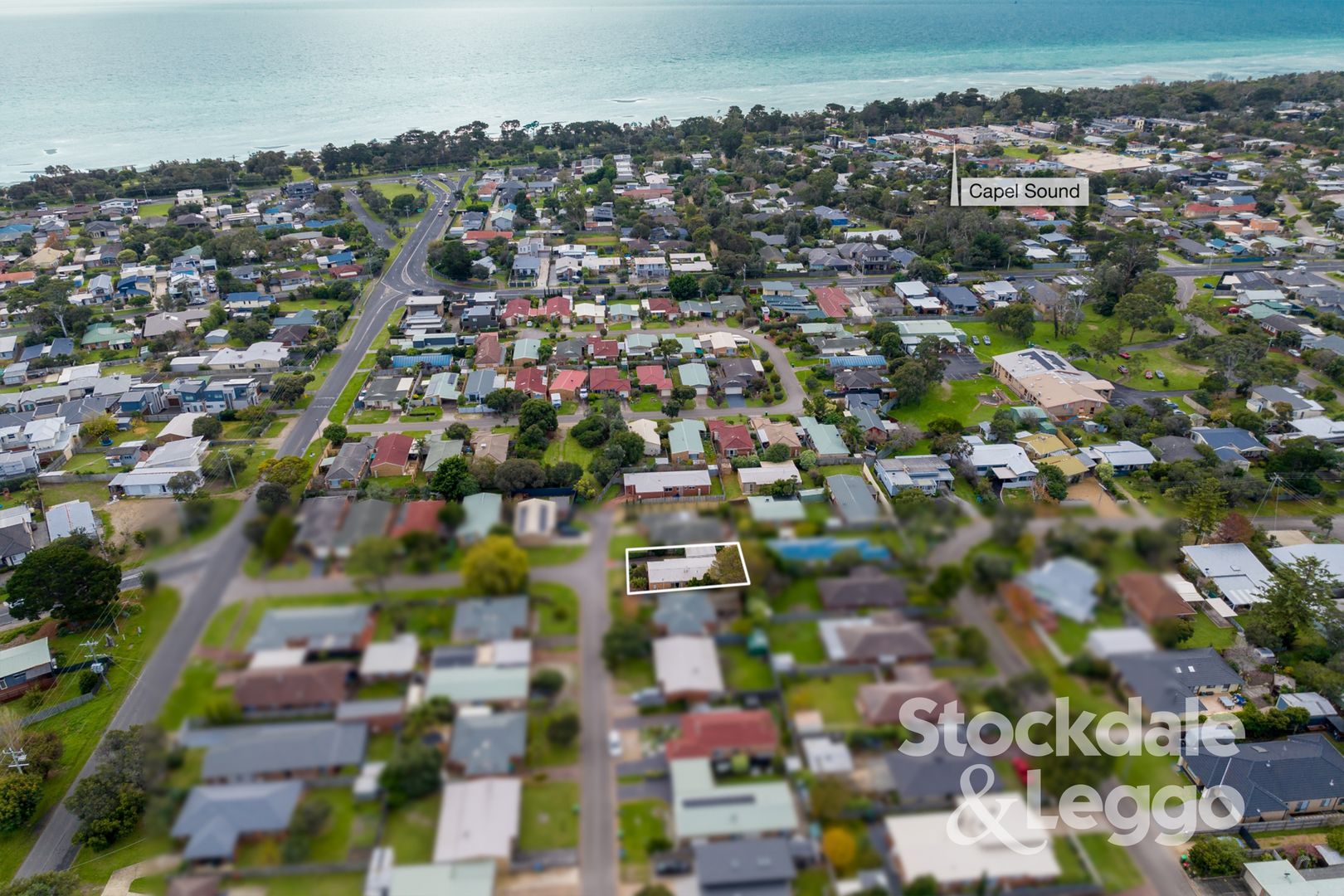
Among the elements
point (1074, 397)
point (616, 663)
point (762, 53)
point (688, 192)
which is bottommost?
point (1074, 397)

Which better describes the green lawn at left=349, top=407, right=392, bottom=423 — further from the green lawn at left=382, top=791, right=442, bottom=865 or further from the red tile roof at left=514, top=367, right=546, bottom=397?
the green lawn at left=382, top=791, right=442, bottom=865

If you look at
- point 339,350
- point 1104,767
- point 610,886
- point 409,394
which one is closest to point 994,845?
point 1104,767

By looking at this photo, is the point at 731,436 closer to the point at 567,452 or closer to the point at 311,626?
the point at 567,452

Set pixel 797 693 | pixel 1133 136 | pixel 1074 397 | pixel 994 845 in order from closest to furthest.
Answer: pixel 994 845 < pixel 797 693 < pixel 1074 397 < pixel 1133 136

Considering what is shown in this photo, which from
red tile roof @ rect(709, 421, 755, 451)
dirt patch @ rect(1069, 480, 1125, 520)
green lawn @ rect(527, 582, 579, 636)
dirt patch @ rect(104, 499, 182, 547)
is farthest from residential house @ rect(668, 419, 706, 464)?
green lawn @ rect(527, 582, 579, 636)

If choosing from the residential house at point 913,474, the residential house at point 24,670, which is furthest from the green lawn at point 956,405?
the residential house at point 24,670

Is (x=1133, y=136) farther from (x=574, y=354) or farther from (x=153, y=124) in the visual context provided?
(x=153, y=124)

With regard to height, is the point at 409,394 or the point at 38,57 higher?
the point at 38,57
